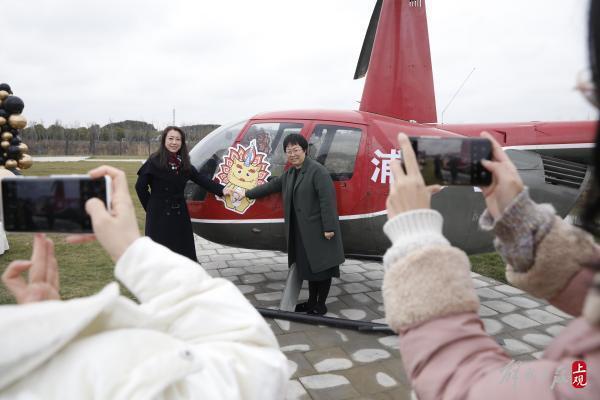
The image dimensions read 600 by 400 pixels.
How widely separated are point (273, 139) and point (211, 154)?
74 centimetres

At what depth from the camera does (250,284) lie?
213 inches

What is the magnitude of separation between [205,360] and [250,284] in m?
4.54

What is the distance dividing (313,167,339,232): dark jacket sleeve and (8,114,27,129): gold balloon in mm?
2404

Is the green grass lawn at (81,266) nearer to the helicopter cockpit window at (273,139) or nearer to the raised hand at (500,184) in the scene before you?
the helicopter cockpit window at (273,139)

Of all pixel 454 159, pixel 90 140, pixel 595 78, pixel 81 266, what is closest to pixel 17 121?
pixel 454 159

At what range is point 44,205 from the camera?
1271 mm

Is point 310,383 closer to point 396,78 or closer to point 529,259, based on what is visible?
point 529,259

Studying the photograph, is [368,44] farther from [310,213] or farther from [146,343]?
[146,343]

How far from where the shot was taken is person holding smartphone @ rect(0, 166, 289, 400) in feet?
2.65

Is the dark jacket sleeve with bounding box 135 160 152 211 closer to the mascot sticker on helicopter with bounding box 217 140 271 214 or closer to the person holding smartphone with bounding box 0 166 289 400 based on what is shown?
the mascot sticker on helicopter with bounding box 217 140 271 214

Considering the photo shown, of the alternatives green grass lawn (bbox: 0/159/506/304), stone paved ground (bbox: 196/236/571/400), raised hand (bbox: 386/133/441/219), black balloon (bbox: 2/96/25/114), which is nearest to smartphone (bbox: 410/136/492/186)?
raised hand (bbox: 386/133/441/219)

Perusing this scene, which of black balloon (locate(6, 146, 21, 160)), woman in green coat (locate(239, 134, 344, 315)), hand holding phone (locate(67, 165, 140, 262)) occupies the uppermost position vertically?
black balloon (locate(6, 146, 21, 160))

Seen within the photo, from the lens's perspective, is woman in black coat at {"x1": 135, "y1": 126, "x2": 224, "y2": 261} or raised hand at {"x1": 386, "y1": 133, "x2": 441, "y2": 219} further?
woman in black coat at {"x1": 135, "y1": 126, "x2": 224, "y2": 261}

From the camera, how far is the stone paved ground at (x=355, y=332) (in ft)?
10.0
